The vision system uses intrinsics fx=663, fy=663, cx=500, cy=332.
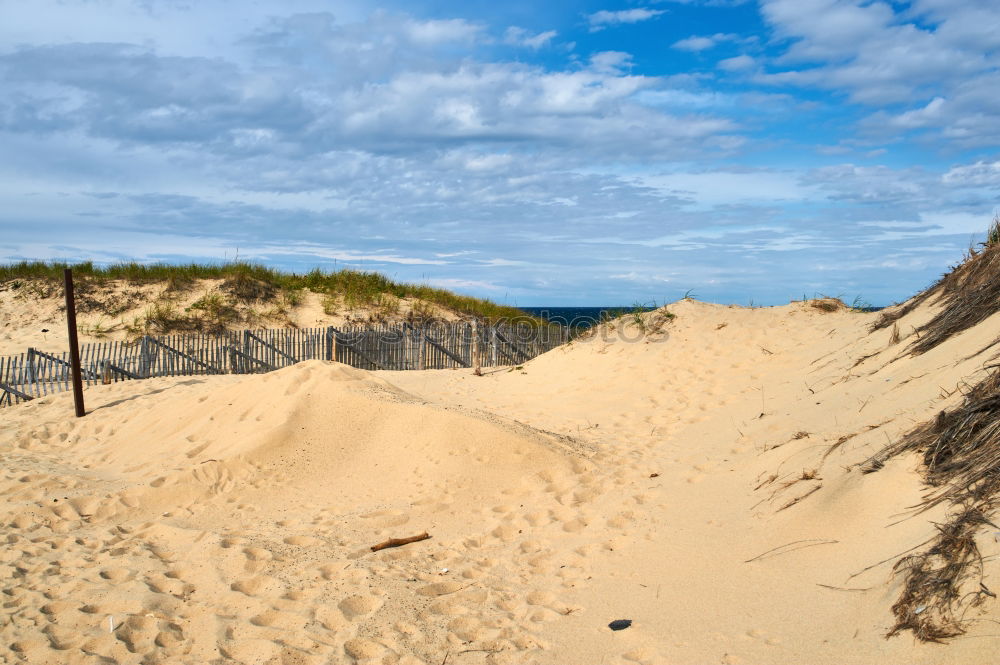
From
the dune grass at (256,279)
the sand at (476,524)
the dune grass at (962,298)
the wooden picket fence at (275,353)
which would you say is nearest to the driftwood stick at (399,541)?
the sand at (476,524)

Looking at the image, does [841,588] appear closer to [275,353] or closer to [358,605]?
[358,605]

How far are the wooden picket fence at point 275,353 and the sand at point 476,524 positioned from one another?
2.99 m

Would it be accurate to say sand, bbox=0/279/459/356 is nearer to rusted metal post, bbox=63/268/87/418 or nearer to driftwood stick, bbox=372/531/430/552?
rusted metal post, bbox=63/268/87/418

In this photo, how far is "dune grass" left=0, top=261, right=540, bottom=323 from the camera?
2123 centimetres

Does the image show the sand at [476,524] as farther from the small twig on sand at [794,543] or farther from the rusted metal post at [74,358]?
the rusted metal post at [74,358]

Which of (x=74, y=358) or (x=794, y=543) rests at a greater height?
(x=74, y=358)

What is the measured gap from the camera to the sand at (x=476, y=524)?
3344mm

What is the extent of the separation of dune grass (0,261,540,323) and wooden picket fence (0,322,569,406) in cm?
327

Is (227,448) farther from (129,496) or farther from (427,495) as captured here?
(427,495)

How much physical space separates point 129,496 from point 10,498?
1090 millimetres

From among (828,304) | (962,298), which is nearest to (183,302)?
(828,304)

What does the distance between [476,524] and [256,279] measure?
61.0 feet

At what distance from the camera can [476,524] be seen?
545cm

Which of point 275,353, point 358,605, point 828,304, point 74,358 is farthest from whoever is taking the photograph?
point 275,353
